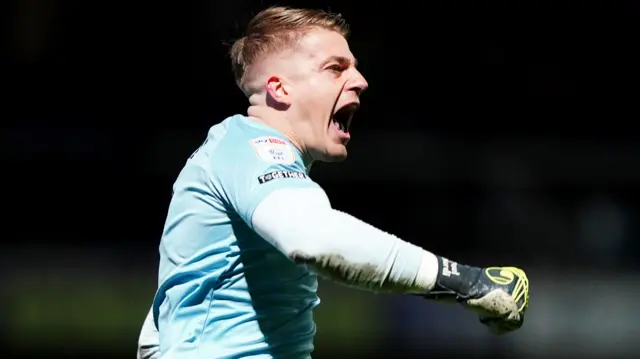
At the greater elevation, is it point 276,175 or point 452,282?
point 276,175

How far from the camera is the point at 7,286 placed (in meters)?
7.11

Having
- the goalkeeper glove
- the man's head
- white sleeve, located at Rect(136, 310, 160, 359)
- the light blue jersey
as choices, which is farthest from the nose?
white sleeve, located at Rect(136, 310, 160, 359)

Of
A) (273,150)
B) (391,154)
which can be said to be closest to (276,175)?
(273,150)

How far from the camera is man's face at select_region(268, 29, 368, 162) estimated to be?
8.19 feet

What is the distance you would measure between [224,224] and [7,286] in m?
5.18

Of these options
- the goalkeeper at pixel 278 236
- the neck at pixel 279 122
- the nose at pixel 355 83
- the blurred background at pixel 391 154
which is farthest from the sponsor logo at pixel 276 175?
the blurred background at pixel 391 154

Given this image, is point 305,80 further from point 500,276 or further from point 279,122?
point 500,276

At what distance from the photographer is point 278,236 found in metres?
2.07

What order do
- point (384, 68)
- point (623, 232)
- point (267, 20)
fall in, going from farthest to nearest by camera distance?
point (384, 68) < point (623, 232) < point (267, 20)

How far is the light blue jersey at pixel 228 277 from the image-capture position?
2289 millimetres

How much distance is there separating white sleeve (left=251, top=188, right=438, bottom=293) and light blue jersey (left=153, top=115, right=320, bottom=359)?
0.17 metres

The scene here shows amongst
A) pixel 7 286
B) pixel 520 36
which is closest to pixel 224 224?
pixel 7 286

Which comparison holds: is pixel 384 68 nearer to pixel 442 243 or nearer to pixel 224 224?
pixel 442 243

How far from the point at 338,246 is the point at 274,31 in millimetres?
758
